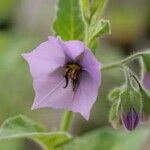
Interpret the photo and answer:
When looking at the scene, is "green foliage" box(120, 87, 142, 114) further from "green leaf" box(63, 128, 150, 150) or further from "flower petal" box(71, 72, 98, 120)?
"green leaf" box(63, 128, 150, 150)

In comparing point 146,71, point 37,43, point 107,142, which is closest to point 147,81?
point 146,71

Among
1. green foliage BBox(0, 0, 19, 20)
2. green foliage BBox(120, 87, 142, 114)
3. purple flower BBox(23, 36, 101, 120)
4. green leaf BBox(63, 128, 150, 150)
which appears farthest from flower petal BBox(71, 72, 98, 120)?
green foliage BBox(0, 0, 19, 20)

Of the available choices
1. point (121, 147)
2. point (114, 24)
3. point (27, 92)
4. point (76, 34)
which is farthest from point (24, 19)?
point (76, 34)

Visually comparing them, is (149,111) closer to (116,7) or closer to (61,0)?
(61,0)

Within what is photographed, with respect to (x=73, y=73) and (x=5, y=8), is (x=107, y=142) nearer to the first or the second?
(x=73, y=73)

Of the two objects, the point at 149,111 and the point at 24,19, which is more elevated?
the point at 149,111

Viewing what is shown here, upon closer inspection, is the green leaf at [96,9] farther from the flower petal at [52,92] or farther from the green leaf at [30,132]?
the green leaf at [30,132]
